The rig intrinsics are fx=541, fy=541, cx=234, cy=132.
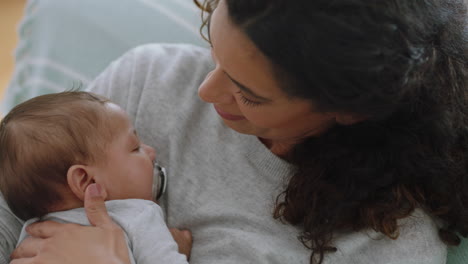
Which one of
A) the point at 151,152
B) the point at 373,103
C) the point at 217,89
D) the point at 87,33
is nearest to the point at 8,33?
the point at 87,33

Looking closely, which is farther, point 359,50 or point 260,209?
point 260,209

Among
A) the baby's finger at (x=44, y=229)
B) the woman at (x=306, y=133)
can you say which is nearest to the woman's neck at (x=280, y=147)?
the woman at (x=306, y=133)

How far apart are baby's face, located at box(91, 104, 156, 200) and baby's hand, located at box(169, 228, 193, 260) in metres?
0.10

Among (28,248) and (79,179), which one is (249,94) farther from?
(28,248)

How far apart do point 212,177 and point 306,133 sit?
257 mm

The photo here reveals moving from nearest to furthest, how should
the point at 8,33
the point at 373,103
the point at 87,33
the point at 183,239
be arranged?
the point at 373,103 < the point at 183,239 < the point at 87,33 < the point at 8,33

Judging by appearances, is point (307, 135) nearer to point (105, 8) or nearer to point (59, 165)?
point (59, 165)

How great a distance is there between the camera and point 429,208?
110 cm

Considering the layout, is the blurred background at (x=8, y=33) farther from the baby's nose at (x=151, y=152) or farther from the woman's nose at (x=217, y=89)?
the woman's nose at (x=217, y=89)

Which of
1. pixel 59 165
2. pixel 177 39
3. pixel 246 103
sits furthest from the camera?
pixel 177 39

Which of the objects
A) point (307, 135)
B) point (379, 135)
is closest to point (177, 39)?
point (307, 135)

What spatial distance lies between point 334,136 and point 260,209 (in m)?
0.23

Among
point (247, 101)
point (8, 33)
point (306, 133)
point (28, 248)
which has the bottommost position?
point (8, 33)

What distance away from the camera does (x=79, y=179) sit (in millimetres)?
1088
